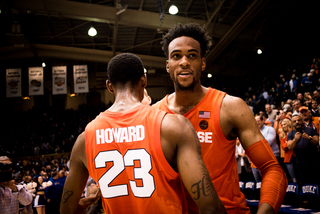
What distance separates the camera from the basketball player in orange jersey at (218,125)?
1.79 meters

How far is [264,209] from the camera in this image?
1641 mm

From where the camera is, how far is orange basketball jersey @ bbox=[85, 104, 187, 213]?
161 cm

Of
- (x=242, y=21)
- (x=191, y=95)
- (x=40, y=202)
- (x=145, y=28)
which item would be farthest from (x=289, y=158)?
(x=145, y=28)

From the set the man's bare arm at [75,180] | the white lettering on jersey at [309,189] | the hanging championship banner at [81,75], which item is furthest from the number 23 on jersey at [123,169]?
the hanging championship banner at [81,75]

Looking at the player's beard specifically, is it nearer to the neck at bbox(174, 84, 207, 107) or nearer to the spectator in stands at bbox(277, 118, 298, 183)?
the neck at bbox(174, 84, 207, 107)

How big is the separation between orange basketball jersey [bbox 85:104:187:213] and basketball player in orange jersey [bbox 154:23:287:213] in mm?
430

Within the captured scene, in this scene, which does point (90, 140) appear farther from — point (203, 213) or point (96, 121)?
point (203, 213)

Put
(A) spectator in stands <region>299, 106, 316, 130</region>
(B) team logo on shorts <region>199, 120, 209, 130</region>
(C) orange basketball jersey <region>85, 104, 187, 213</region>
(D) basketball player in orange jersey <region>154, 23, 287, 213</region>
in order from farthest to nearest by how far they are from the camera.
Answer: (A) spectator in stands <region>299, 106, 316, 130</region>
(B) team logo on shorts <region>199, 120, 209, 130</region>
(D) basketball player in orange jersey <region>154, 23, 287, 213</region>
(C) orange basketball jersey <region>85, 104, 187, 213</region>

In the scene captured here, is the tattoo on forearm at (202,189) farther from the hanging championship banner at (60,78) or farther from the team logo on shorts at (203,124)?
the hanging championship banner at (60,78)

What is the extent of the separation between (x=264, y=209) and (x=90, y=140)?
3.83ft

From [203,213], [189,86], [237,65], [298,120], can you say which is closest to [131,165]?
[203,213]

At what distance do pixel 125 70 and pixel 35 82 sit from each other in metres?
16.7

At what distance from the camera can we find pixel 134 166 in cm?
164

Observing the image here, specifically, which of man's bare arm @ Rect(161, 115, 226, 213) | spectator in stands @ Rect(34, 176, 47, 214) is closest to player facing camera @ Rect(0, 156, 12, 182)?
spectator in stands @ Rect(34, 176, 47, 214)
